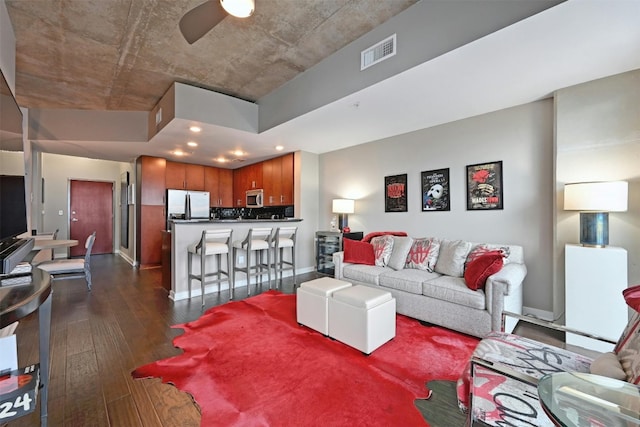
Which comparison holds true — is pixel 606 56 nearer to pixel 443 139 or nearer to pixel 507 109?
pixel 507 109

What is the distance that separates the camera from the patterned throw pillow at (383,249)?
139 inches

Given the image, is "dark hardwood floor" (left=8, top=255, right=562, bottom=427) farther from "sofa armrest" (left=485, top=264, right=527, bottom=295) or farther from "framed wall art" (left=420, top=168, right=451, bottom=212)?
"framed wall art" (left=420, top=168, right=451, bottom=212)

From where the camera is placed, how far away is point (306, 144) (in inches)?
191

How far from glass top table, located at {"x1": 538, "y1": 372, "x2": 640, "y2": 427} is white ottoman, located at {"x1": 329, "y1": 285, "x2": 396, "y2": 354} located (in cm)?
132

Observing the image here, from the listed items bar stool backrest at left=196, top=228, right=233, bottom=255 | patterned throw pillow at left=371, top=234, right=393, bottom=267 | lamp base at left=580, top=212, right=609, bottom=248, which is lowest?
patterned throw pillow at left=371, top=234, right=393, bottom=267

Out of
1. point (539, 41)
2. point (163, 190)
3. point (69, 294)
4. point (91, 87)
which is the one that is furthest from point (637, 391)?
point (163, 190)

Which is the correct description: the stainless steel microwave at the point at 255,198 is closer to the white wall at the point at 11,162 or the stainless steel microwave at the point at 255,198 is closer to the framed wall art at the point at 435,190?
the framed wall art at the point at 435,190

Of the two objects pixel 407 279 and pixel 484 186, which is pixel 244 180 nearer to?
pixel 407 279

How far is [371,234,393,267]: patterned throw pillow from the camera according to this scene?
3.54 m

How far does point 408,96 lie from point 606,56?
155cm

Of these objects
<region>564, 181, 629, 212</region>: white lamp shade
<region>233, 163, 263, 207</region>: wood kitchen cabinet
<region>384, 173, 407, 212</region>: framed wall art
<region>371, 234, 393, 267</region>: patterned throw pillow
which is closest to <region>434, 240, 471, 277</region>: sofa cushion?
<region>371, 234, 393, 267</region>: patterned throw pillow

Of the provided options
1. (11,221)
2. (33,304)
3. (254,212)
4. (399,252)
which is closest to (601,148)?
(399,252)

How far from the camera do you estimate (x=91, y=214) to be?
24.2 ft

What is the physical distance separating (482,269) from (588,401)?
5.82 feet
